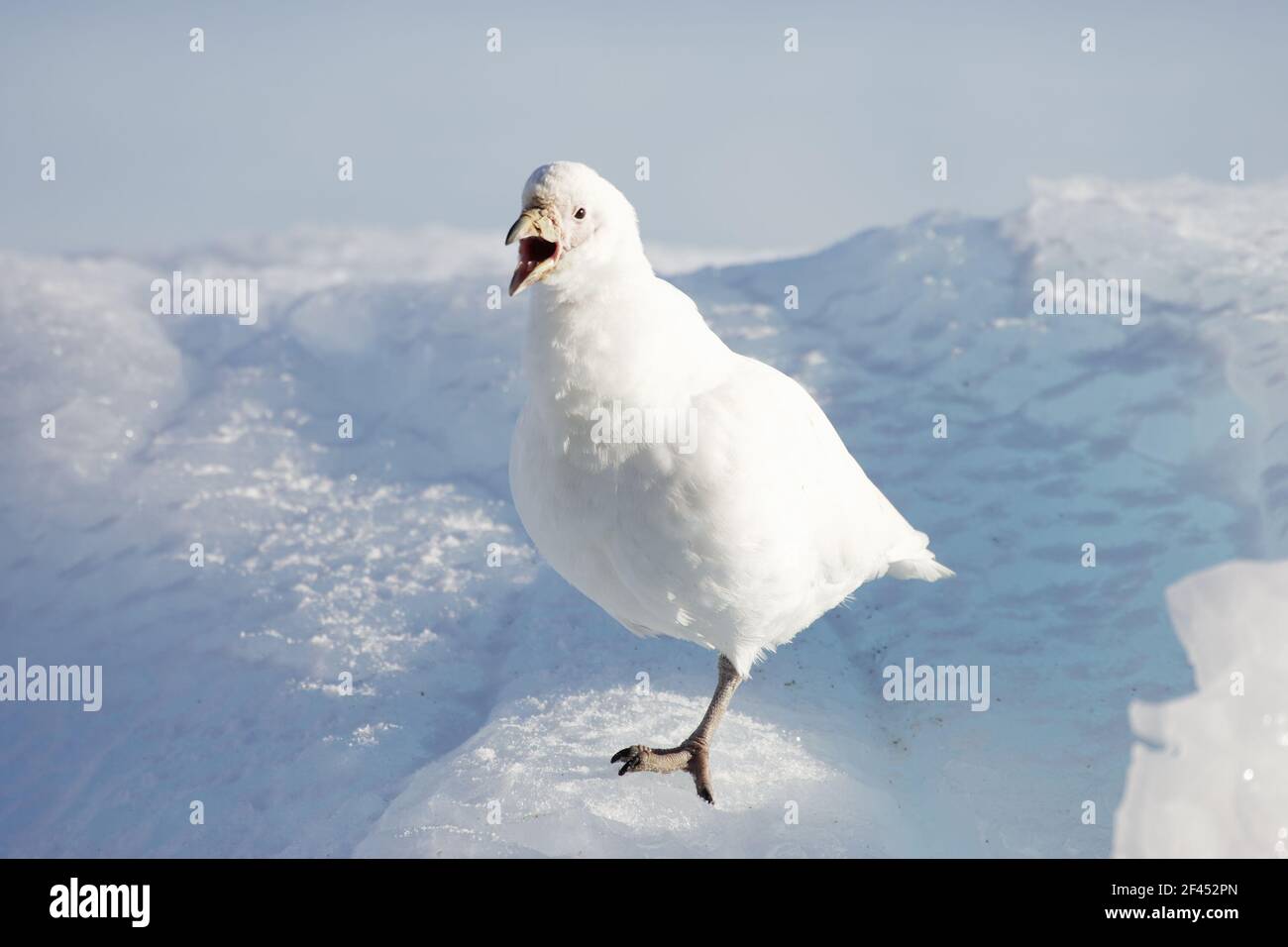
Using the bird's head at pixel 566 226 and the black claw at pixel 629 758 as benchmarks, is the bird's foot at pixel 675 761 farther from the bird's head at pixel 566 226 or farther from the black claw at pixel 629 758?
the bird's head at pixel 566 226

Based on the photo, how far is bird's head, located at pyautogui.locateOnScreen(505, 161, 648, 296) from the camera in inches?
151

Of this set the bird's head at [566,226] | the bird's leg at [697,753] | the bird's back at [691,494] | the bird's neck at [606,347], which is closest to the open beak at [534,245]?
the bird's head at [566,226]

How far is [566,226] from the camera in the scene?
3.88 meters

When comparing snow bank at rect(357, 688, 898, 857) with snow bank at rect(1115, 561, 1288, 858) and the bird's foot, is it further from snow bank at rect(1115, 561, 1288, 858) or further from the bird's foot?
snow bank at rect(1115, 561, 1288, 858)

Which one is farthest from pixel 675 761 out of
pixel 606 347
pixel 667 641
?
pixel 606 347

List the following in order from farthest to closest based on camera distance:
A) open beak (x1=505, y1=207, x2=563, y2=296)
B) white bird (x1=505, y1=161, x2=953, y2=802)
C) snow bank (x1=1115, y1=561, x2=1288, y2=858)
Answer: snow bank (x1=1115, y1=561, x2=1288, y2=858), white bird (x1=505, y1=161, x2=953, y2=802), open beak (x1=505, y1=207, x2=563, y2=296)

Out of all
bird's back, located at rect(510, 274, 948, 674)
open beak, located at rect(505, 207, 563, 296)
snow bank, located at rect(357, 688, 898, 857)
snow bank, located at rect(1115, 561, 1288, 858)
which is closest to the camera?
open beak, located at rect(505, 207, 563, 296)

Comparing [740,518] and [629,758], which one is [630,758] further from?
[740,518]

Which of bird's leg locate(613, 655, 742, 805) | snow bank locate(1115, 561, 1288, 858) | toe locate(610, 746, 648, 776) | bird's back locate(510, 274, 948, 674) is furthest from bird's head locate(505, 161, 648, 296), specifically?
snow bank locate(1115, 561, 1288, 858)

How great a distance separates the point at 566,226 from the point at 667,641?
113 inches

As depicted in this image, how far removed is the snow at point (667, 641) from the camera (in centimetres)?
505

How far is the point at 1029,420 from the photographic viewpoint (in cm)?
756

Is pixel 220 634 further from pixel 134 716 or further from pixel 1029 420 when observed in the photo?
pixel 1029 420

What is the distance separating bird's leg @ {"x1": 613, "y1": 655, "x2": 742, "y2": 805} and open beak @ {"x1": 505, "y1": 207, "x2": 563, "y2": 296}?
2.14 meters
